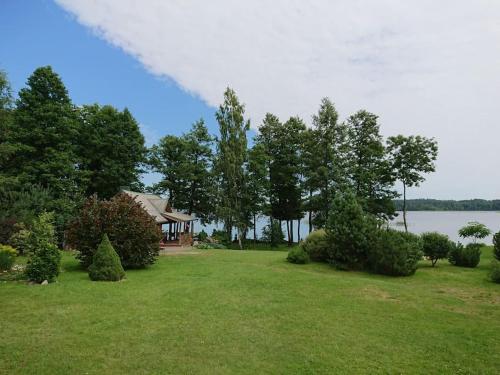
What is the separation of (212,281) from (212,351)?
5.72 meters

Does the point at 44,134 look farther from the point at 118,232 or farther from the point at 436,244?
the point at 436,244

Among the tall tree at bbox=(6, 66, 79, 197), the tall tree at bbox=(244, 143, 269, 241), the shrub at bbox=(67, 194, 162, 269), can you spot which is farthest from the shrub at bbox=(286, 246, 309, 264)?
the tall tree at bbox=(6, 66, 79, 197)

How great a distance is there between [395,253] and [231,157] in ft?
62.4

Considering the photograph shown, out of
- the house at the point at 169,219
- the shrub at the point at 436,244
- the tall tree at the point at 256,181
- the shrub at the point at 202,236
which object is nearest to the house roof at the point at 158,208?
the house at the point at 169,219

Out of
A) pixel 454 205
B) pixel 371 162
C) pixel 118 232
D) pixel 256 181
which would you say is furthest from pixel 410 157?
pixel 454 205

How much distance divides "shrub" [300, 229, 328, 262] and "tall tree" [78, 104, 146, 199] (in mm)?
21601

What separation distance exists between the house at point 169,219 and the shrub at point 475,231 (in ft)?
65.2

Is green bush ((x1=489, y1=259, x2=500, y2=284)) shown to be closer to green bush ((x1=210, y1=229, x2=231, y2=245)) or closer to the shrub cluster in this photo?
the shrub cluster

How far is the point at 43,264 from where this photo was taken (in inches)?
413

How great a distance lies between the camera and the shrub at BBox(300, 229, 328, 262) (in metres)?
15.6

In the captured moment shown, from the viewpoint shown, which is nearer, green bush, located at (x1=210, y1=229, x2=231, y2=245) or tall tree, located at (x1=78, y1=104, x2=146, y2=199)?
green bush, located at (x1=210, y1=229, x2=231, y2=245)

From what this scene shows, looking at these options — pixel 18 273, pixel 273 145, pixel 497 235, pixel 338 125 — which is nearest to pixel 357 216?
pixel 497 235

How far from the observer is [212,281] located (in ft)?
36.5

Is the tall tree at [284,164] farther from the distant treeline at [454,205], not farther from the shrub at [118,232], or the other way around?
the distant treeline at [454,205]
